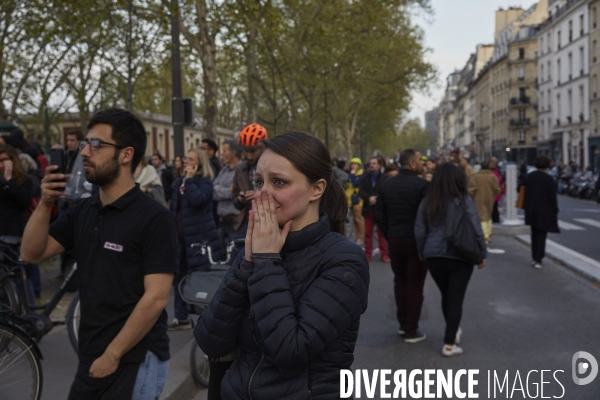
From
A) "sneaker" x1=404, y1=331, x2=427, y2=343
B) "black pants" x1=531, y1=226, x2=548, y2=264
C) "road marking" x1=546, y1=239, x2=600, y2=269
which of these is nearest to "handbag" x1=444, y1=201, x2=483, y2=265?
"sneaker" x1=404, y1=331, x2=427, y2=343

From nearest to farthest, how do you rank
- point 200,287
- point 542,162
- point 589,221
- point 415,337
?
point 200,287, point 415,337, point 542,162, point 589,221

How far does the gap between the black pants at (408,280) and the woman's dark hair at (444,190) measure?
86 cm

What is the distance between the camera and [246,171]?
24.1 feet

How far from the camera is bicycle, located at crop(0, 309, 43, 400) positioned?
4.30 m

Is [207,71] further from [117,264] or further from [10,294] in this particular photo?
[117,264]

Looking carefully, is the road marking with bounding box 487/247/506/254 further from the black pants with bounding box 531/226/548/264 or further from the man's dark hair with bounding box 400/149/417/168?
the man's dark hair with bounding box 400/149/417/168

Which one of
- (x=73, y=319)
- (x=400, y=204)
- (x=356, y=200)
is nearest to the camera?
(x=73, y=319)

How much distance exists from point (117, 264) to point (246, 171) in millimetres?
4172

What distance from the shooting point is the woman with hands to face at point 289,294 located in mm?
2240

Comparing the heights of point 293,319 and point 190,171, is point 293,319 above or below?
below

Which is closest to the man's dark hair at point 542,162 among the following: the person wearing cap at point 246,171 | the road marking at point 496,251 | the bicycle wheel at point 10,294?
the road marking at point 496,251

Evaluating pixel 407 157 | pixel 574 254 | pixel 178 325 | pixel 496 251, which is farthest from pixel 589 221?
pixel 178 325

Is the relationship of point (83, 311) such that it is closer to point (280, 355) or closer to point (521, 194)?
point (280, 355)

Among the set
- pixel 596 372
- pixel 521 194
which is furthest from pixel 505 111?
pixel 596 372
